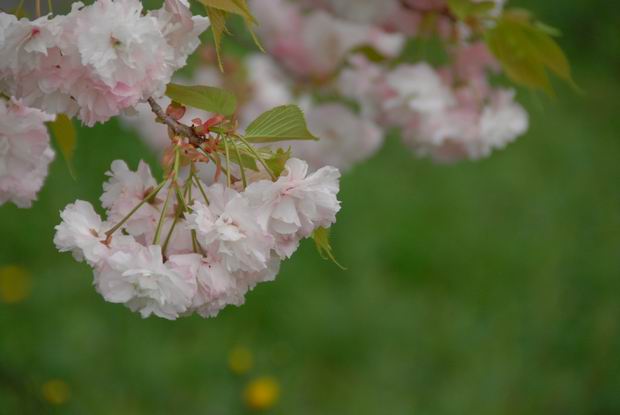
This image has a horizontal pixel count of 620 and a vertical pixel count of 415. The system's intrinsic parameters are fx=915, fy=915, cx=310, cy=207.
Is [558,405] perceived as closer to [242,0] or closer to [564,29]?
[242,0]

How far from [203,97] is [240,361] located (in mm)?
1297

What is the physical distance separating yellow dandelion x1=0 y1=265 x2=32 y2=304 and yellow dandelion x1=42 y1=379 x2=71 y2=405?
41 centimetres

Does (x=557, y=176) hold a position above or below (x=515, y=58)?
below

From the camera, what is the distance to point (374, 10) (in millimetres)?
1384

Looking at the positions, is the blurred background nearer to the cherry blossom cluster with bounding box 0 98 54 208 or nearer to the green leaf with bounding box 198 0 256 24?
the cherry blossom cluster with bounding box 0 98 54 208

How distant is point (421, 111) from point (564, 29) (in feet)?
11.9

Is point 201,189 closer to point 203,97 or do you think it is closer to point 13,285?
point 203,97

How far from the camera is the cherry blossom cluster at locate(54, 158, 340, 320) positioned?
28.0 inches

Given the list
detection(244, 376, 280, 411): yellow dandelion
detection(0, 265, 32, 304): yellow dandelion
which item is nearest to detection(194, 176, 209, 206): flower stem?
detection(244, 376, 280, 411): yellow dandelion

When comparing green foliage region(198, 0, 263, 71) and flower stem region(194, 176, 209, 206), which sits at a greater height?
green foliage region(198, 0, 263, 71)

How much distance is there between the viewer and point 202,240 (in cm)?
73

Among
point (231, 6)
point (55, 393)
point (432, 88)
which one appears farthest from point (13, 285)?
point (231, 6)

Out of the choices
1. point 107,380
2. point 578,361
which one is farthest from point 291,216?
point 578,361

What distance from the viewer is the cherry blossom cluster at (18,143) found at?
87 cm
